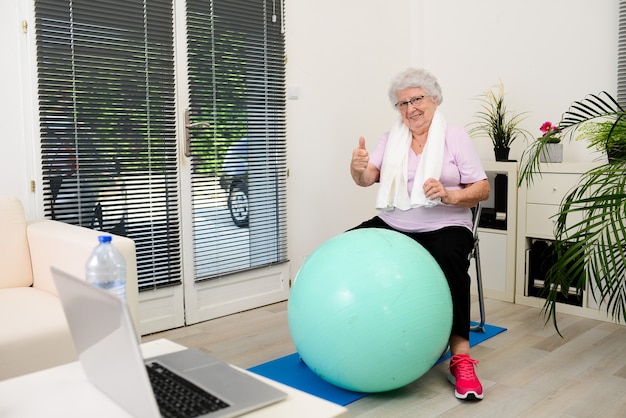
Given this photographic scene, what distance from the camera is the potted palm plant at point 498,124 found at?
4.00 metres

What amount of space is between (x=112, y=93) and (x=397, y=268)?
5.56ft

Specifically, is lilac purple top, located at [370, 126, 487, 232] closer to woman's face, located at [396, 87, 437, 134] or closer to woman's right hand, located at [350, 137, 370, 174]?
woman's face, located at [396, 87, 437, 134]

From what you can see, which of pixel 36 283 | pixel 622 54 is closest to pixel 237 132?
pixel 36 283

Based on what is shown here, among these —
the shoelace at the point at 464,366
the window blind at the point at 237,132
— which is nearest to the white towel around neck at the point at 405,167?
the shoelace at the point at 464,366

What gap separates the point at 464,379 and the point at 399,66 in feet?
9.01

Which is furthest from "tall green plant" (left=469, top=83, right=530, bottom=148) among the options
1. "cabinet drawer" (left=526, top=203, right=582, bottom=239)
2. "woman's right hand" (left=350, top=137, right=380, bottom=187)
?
"woman's right hand" (left=350, top=137, right=380, bottom=187)

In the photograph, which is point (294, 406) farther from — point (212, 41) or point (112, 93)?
point (212, 41)

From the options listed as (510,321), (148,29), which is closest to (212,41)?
(148,29)

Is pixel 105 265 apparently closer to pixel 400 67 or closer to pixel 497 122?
pixel 497 122

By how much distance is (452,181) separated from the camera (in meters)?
2.95

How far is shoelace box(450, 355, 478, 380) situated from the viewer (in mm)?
2538

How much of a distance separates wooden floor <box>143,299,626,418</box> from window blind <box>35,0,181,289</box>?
544 millimetres

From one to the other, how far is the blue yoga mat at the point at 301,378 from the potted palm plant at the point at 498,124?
159 cm

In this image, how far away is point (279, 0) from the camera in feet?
12.5
